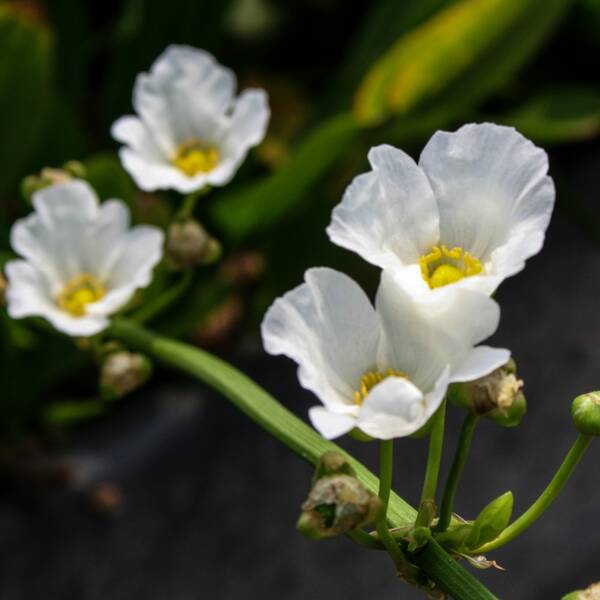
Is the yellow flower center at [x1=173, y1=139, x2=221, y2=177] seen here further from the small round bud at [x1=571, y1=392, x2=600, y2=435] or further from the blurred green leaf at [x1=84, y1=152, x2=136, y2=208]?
the small round bud at [x1=571, y1=392, x2=600, y2=435]

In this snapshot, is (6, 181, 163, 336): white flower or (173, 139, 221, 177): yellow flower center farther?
(173, 139, 221, 177): yellow flower center

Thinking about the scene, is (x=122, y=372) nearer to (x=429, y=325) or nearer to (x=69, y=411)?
(x=429, y=325)

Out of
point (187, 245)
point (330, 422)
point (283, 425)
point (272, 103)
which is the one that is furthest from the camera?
point (272, 103)

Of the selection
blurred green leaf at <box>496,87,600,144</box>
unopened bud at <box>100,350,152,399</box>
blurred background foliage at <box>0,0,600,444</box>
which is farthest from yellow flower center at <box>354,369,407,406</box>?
blurred green leaf at <box>496,87,600,144</box>

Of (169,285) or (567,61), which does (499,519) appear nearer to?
(169,285)

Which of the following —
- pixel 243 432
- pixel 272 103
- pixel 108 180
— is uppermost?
pixel 108 180

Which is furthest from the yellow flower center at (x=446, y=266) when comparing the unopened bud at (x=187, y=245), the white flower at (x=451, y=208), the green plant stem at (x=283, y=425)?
the unopened bud at (x=187, y=245)

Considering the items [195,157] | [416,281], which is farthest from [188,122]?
[416,281]
